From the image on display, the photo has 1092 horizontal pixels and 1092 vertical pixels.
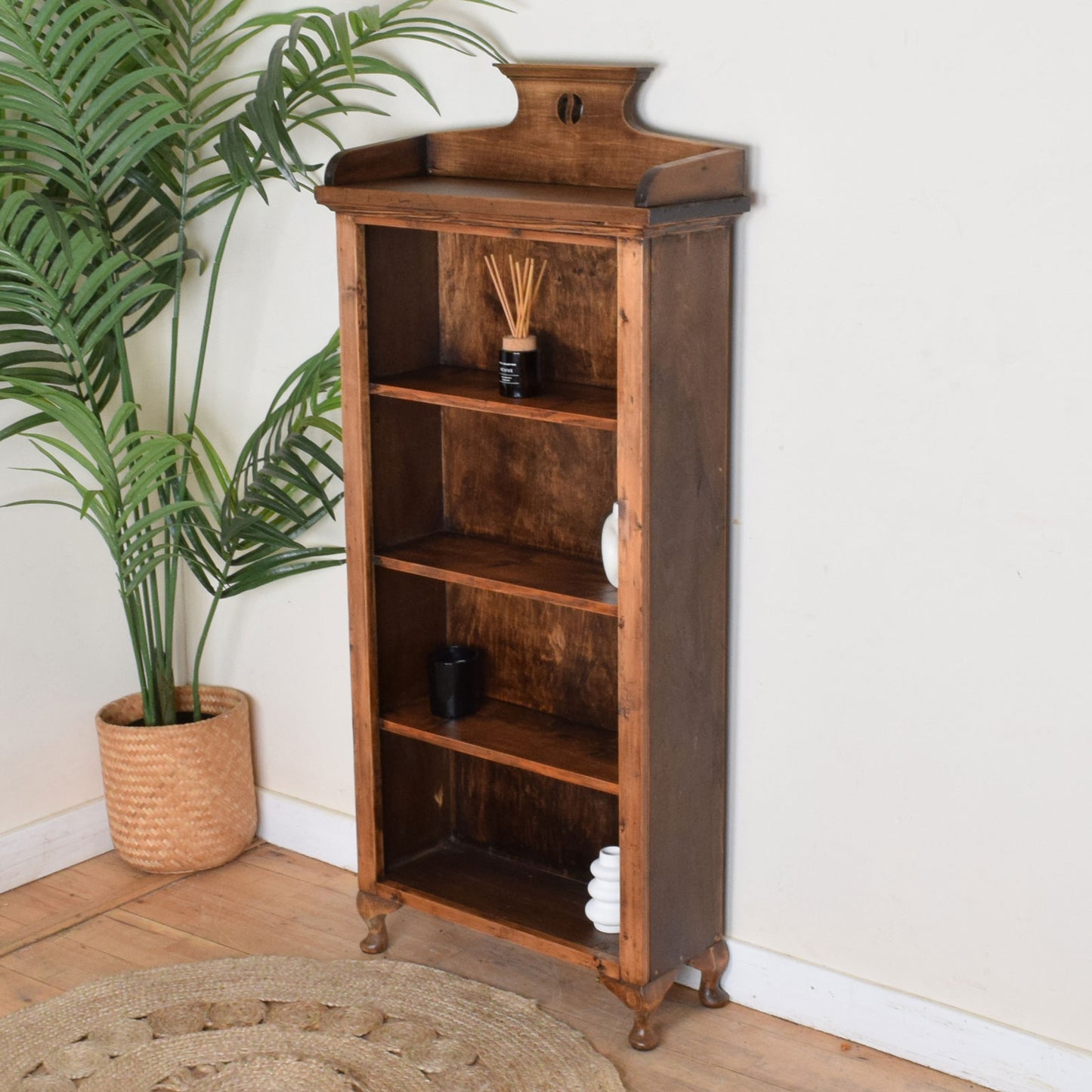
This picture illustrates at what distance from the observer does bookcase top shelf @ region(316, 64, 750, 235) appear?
2.30 m

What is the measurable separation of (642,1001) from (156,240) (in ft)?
6.16

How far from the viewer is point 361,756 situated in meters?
2.88

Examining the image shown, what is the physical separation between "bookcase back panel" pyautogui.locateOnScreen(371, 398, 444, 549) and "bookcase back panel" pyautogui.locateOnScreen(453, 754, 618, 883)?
552 mm

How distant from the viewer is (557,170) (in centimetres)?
265

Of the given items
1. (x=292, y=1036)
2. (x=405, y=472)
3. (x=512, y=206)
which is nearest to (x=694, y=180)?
(x=512, y=206)

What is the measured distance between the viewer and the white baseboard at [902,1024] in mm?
2490

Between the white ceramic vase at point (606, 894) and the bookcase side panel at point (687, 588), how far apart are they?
11cm

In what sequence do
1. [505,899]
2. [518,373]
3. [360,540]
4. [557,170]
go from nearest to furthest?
[518,373]
[557,170]
[360,540]
[505,899]

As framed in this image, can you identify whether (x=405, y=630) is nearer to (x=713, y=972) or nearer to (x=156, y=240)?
(x=713, y=972)

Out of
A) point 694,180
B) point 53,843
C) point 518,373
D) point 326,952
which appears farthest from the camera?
point 53,843

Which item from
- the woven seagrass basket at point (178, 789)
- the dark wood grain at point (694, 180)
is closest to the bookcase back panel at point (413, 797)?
the woven seagrass basket at point (178, 789)

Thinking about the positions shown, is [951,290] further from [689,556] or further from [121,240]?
[121,240]

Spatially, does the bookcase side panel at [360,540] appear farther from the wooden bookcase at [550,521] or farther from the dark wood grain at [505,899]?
the dark wood grain at [505,899]

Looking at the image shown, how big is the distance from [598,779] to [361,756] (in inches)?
21.6
